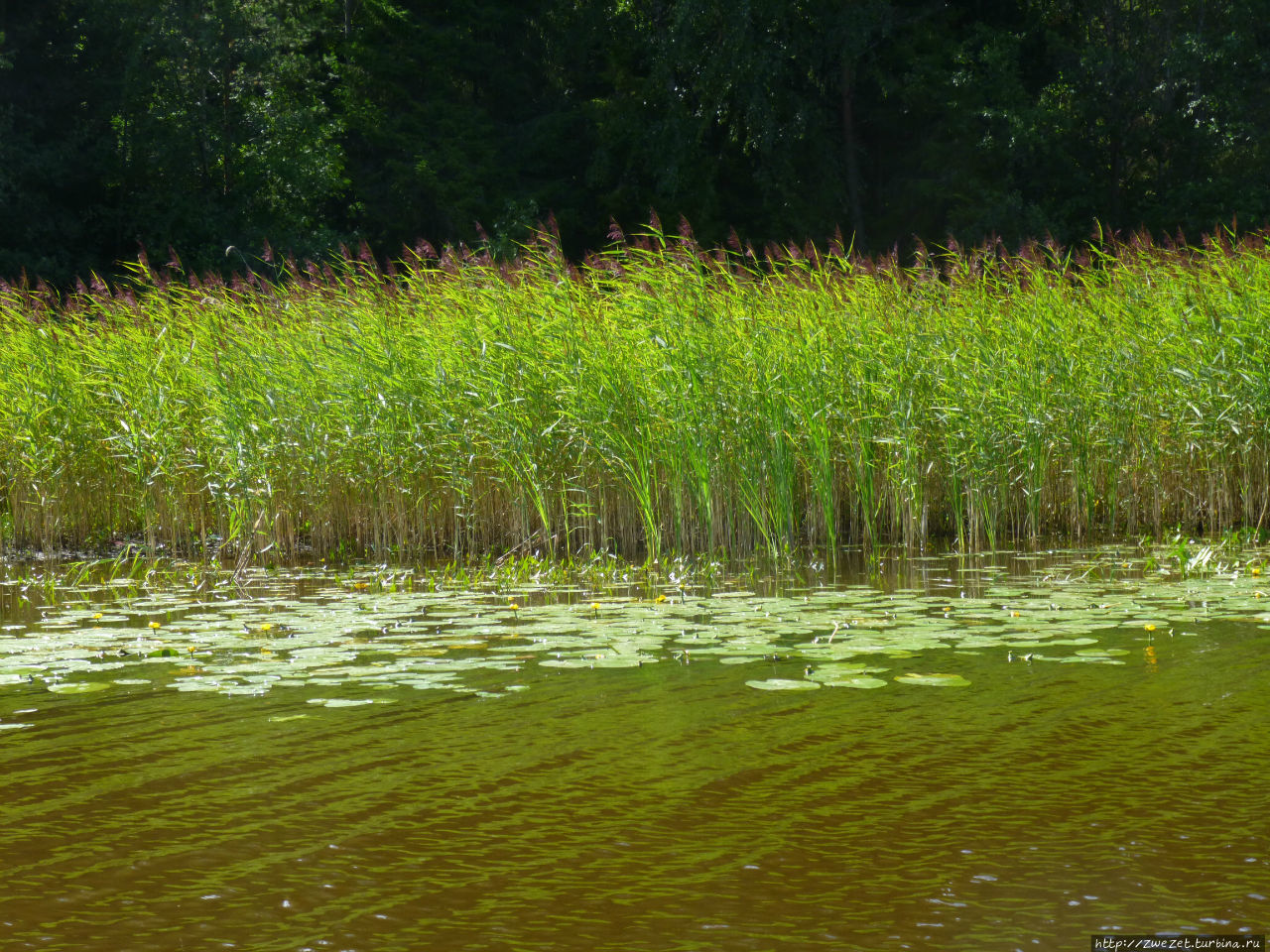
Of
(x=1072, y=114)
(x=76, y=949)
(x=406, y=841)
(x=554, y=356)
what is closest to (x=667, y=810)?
(x=406, y=841)

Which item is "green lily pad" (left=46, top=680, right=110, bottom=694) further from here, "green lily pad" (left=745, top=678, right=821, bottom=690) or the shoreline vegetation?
the shoreline vegetation

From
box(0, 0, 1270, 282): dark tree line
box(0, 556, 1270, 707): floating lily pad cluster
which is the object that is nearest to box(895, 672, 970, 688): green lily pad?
box(0, 556, 1270, 707): floating lily pad cluster

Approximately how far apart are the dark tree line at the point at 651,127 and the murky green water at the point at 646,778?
19.8m

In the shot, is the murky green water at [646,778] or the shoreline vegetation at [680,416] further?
the shoreline vegetation at [680,416]

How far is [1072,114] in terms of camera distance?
87.5 feet

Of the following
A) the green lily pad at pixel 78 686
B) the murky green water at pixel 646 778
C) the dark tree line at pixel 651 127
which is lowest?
the murky green water at pixel 646 778

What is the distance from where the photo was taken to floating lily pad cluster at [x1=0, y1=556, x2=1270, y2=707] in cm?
448

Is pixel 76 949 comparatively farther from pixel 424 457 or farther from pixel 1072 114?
pixel 1072 114

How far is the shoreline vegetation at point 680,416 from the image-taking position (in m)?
7.77

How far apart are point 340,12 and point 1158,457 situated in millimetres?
28869

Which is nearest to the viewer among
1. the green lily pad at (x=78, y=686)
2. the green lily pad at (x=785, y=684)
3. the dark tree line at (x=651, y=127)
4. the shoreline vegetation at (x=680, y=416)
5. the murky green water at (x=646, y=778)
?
the murky green water at (x=646, y=778)

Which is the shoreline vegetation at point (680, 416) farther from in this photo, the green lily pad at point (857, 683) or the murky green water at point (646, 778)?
the green lily pad at point (857, 683)

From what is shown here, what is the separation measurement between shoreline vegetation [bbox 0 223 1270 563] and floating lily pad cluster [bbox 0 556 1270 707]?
1408mm

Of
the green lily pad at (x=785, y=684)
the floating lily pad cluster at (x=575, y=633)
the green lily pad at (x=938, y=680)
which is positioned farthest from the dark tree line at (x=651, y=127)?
the green lily pad at (x=785, y=684)
